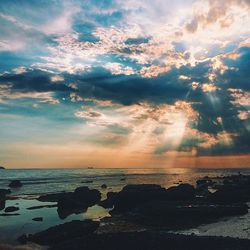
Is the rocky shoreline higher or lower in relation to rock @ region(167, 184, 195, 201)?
lower

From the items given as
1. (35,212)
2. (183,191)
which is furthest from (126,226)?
(183,191)

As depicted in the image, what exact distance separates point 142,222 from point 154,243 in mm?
15084

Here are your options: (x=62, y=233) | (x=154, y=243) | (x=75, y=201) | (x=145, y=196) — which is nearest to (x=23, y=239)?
(x=62, y=233)

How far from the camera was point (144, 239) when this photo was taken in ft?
122

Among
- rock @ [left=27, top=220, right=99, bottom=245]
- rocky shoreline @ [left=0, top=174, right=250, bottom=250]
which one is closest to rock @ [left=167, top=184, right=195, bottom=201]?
rocky shoreline @ [left=0, top=174, right=250, bottom=250]

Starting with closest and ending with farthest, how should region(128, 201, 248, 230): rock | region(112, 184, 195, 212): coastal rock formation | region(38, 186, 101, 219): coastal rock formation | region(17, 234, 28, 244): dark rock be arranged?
region(17, 234, 28, 244): dark rock < region(128, 201, 248, 230): rock < region(38, 186, 101, 219): coastal rock formation < region(112, 184, 195, 212): coastal rock formation

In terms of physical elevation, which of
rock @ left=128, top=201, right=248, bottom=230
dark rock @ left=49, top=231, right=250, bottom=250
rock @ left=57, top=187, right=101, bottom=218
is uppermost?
rock @ left=57, top=187, right=101, bottom=218

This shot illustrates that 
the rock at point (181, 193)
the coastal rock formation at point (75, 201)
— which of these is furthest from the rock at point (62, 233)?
the rock at point (181, 193)

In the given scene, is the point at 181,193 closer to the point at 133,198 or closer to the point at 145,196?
the point at 145,196

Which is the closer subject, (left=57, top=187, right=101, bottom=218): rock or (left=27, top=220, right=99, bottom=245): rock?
(left=27, top=220, right=99, bottom=245): rock

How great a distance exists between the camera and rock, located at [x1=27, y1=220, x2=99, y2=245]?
3959 cm

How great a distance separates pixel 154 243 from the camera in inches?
1404

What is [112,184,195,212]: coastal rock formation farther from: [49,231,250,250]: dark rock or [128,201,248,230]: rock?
[49,231,250,250]: dark rock

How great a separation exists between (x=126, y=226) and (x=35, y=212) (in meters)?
22.5
